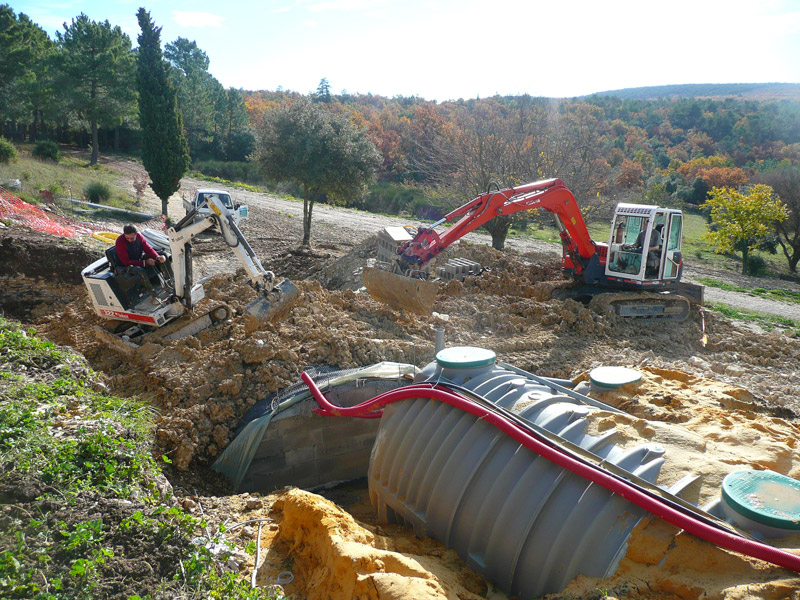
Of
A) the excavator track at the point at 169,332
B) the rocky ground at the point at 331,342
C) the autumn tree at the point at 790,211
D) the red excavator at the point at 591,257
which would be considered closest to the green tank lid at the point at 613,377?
the rocky ground at the point at 331,342

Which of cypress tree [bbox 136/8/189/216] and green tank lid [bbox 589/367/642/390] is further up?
cypress tree [bbox 136/8/189/216]

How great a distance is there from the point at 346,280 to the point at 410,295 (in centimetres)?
472

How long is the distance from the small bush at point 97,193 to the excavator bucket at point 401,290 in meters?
20.7

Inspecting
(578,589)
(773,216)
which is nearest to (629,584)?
(578,589)

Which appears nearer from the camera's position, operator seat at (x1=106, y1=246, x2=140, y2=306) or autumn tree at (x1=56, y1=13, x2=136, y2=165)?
operator seat at (x1=106, y1=246, x2=140, y2=306)

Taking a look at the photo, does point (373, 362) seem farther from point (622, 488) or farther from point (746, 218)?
point (746, 218)

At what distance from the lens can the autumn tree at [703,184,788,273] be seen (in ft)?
86.8

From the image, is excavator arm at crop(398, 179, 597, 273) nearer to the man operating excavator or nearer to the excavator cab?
the excavator cab

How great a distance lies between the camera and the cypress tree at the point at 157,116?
86.2 feet

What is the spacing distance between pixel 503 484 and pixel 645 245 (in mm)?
10206

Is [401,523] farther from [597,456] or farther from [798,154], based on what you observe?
[798,154]

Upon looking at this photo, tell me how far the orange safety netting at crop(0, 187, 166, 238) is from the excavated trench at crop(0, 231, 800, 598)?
3.48 m

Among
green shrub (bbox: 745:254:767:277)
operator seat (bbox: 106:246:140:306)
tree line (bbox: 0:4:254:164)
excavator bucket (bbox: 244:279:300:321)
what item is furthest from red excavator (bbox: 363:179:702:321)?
tree line (bbox: 0:4:254:164)

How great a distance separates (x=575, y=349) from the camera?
37.7 feet
